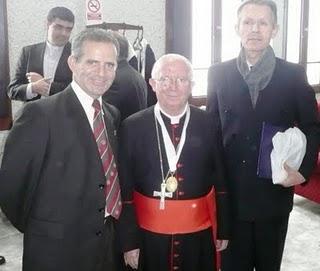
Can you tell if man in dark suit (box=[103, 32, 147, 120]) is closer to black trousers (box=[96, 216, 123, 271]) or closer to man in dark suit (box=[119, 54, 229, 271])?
man in dark suit (box=[119, 54, 229, 271])

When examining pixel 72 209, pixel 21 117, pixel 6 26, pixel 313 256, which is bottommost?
pixel 313 256

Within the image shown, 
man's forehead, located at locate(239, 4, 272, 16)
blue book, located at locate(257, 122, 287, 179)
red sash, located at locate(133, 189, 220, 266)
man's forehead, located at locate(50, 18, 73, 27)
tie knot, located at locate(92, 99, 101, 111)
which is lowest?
red sash, located at locate(133, 189, 220, 266)

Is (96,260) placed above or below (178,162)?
below

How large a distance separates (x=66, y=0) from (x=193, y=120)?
2630 mm

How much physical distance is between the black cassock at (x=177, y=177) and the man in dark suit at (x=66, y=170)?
0.39 feet

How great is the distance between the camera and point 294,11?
6.24 metres

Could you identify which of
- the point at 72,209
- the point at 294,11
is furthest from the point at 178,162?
the point at 294,11

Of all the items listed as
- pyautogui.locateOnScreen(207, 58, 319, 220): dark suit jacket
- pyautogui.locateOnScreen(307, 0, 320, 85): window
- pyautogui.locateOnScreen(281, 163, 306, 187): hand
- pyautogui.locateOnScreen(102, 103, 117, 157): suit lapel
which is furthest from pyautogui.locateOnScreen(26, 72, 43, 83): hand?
pyautogui.locateOnScreen(307, 0, 320, 85): window

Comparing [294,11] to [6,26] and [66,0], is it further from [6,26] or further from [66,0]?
[6,26]

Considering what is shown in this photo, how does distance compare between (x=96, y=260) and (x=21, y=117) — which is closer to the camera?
(x=21, y=117)

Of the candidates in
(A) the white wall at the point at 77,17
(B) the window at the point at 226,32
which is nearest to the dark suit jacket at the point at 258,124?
(A) the white wall at the point at 77,17

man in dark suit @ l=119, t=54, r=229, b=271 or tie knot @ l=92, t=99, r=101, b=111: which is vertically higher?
tie knot @ l=92, t=99, r=101, b=111

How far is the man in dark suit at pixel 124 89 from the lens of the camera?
8.31ft

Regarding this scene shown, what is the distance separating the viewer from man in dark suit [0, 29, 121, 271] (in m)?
1.57
